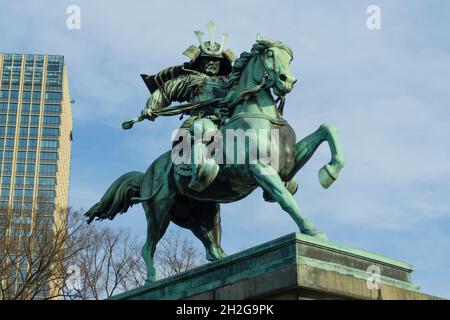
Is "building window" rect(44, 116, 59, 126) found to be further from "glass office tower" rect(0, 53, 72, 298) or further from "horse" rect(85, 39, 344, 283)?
"horse" rect(85, 39, 344, 283)

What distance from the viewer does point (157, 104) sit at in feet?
43.4

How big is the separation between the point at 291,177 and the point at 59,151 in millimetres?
94268

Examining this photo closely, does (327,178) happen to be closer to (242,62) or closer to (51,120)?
(242,62)

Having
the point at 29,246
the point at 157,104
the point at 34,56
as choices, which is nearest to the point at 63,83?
the point at 34,56

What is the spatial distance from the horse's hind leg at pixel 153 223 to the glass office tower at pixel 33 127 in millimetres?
84807

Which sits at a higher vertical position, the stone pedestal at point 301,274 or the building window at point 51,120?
the building window at point 51,120

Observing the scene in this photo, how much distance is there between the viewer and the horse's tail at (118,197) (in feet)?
42.8

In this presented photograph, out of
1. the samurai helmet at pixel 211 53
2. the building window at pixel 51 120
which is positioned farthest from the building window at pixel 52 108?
the samurai helmet at pixel 211 53

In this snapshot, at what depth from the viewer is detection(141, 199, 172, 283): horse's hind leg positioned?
1233 cm

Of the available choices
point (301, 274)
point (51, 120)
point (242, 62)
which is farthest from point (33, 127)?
point (301, 274)

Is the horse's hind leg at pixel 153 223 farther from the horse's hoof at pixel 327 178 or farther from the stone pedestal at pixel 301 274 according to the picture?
the horse's hoof at pixel 327 178

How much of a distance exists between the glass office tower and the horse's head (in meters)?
86.5

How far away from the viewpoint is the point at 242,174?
36.0 ft
